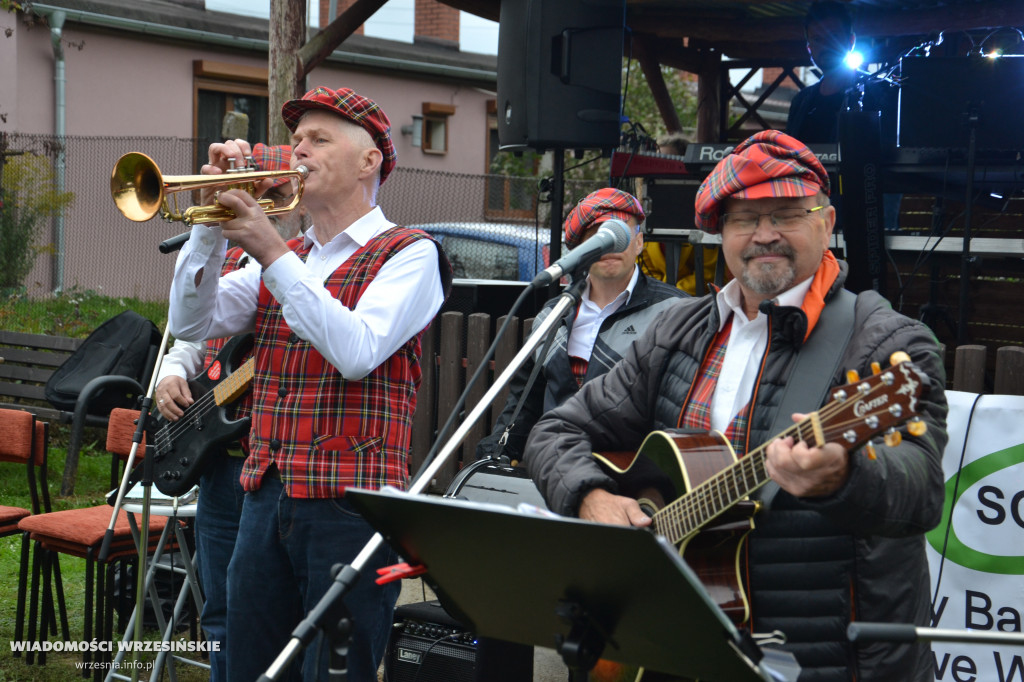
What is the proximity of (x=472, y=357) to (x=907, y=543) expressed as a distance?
3305mm

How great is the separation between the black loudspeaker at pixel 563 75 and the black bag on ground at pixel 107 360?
325 centimetres

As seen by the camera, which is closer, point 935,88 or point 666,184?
point 935,88

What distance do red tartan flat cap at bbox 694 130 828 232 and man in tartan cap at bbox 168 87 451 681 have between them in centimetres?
85

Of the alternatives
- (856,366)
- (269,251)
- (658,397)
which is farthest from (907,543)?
(269,251)

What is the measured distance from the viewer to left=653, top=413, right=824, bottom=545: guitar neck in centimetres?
217

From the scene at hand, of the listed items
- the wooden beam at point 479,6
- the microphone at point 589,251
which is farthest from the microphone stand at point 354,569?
the wooden beam at point 479,6

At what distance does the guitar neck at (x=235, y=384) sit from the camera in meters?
3.43

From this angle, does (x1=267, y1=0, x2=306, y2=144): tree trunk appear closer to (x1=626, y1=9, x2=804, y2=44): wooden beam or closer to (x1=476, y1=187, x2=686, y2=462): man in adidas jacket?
(x1=626, y1=9, x2=804, y2=44): wooden beam

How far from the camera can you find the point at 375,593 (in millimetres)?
2797

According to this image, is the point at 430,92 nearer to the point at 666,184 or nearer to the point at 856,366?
the point at 666,184

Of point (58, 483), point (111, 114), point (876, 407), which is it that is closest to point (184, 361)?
point (876, 407)

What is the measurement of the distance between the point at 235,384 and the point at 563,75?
2.77 metres

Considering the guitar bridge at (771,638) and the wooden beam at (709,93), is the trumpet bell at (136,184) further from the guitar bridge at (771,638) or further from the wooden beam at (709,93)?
the wooden beam at (709,93)

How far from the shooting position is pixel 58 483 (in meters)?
7.81
